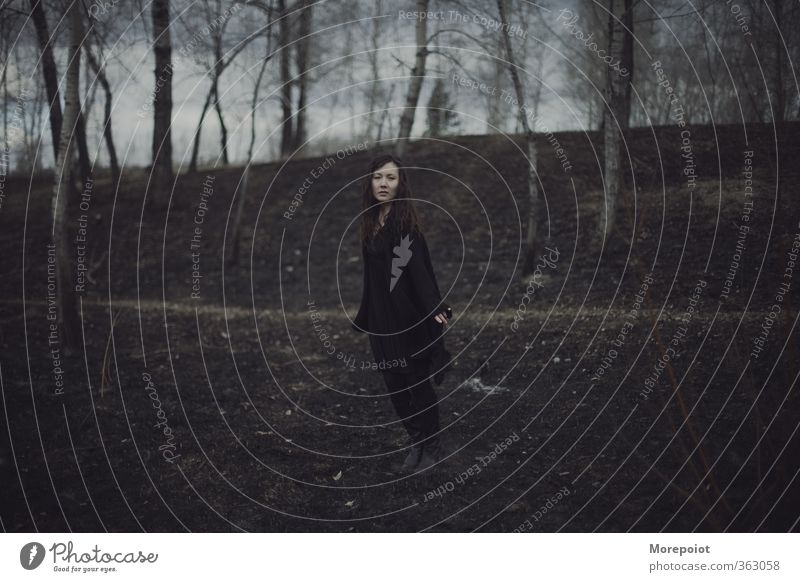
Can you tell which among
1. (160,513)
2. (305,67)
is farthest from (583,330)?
(305,67)

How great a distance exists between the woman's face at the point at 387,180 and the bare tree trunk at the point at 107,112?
148 inches

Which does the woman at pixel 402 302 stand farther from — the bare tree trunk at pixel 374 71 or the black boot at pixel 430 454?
the bare tree trunk at pixel 374 71

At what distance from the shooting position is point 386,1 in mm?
8055

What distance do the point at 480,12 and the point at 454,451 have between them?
20.8 ft

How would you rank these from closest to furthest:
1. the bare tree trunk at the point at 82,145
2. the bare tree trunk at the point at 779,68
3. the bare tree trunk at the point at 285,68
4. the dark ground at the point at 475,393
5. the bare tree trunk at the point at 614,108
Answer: the dark ground at the point at 475,393, the bare tree trunk at the point at 779,68, the bare tree trunk at the point at 614,108, the bare tree trunk at the point at 285,68, the bare tree trunk at the point at 82,145

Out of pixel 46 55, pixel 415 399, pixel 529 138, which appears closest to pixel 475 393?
pixel 415 399

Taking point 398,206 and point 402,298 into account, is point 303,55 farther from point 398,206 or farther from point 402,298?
point 402,298

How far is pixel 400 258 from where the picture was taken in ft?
14.8

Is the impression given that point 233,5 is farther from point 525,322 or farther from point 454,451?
point 454,451

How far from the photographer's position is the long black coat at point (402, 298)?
14.6ft
